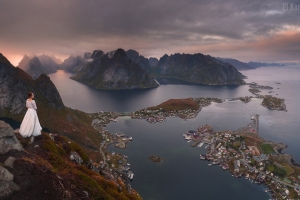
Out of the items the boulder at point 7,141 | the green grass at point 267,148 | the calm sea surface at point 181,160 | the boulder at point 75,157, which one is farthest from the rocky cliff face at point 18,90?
the green grass at point 267,148

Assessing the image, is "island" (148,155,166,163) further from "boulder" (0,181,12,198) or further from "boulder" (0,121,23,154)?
"boulder" (0,181,12,198)

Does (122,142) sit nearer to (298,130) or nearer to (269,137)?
(269,137)

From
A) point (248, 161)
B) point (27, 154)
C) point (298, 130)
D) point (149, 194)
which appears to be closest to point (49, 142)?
point (27, 154)

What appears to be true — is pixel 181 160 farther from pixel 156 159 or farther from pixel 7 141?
pixel 7 141

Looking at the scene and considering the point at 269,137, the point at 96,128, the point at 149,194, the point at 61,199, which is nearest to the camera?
the point at 61,199

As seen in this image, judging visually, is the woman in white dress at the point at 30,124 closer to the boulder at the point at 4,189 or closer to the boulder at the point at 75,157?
the boulder at the point at 4,189

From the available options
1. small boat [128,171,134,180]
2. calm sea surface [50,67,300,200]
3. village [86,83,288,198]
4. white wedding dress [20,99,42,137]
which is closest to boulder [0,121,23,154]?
white wedding dress [20,99,42,137]
